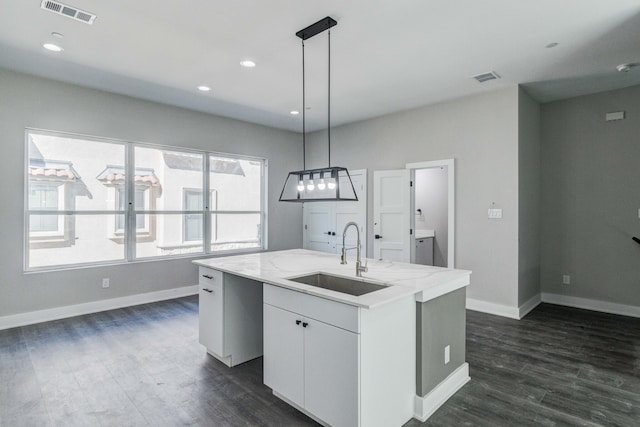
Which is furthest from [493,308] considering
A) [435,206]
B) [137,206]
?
[137,206]

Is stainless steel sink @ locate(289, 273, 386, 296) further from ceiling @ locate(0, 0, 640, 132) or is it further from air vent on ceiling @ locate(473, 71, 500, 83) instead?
air vent on ceiling @ locate(473, 71, 500, 83)

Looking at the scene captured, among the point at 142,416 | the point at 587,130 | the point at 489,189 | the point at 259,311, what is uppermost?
the point at 587,130

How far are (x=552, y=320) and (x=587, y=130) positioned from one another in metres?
2.62

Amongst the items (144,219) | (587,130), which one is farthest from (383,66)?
(144,219)

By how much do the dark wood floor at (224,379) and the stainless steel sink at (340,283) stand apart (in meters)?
0.87

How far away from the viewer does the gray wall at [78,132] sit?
12.8ft

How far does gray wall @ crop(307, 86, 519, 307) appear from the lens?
13.9 ft

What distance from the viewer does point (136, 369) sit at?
290cm

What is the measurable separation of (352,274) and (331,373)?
0.80m

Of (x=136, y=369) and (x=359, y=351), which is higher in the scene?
(x=359, y=351)

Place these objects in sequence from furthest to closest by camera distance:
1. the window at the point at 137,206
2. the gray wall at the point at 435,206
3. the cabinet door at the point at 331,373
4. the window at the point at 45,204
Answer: the gray wall at the point at 435,206
the window at the point at 137,206
the window at the point at 45,204
the cabinet door at the point at 331,373

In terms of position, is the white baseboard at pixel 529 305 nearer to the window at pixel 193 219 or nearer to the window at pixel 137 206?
the window at pixel 193 219

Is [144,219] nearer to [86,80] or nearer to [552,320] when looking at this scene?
[86,80]

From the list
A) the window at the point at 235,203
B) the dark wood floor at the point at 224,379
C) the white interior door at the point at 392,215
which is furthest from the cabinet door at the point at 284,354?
the window at the point at 235,203
